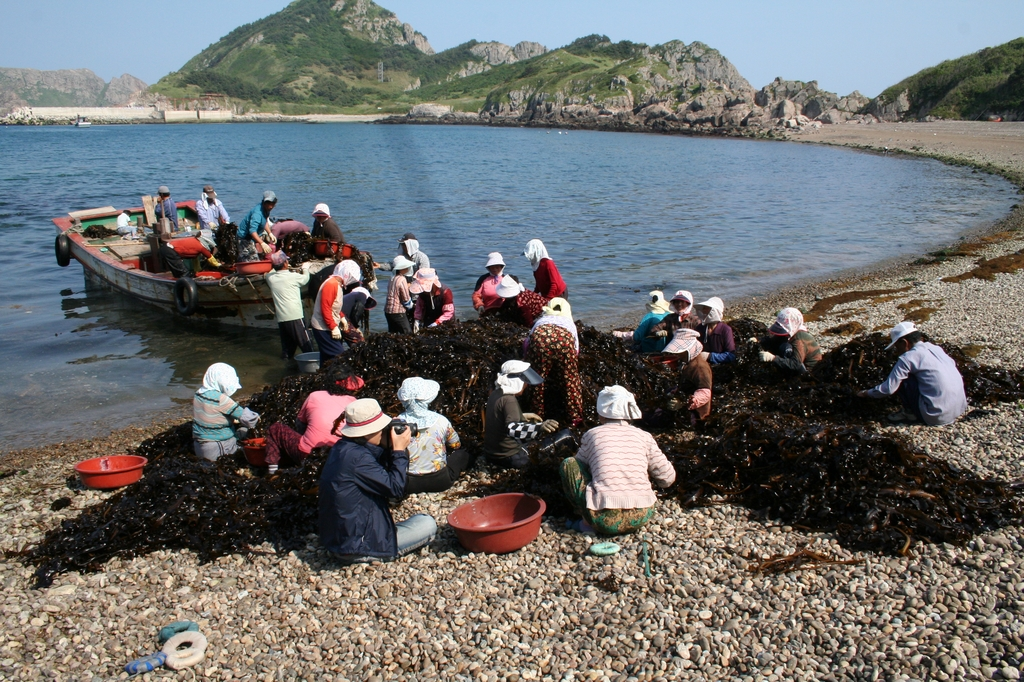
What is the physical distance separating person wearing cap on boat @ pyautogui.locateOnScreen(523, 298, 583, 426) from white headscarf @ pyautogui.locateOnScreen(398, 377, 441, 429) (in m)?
1.31

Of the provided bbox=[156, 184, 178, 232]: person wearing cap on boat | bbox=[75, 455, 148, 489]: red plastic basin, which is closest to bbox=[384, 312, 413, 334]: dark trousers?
bbox=[75, 455, 148, 489]: red plastic basin

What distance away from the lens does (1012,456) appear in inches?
265

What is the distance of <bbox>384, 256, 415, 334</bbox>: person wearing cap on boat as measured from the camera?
35.0ft

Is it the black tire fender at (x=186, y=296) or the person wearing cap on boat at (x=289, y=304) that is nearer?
the person wearing cap on boat at (x=289, y=304)

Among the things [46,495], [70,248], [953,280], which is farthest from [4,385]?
[953,280]

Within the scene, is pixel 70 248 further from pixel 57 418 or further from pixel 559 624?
pixel 559 624

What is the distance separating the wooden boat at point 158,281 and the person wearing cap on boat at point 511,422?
7.90 meters

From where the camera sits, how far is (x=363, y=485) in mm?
5430

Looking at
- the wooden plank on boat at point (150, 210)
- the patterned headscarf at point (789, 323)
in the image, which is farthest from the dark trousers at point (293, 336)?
the wooden plank on boat at point (150, 210)

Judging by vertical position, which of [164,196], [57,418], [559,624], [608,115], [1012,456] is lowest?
[57,418]

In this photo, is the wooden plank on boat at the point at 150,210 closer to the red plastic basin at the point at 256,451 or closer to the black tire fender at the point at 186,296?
the black tire fender at the point at 186,296

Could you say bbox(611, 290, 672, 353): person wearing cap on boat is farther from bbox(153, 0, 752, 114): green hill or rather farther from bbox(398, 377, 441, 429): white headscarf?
bbox(153, 0, 752, 114): green hill

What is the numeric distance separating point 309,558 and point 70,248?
16684 mm

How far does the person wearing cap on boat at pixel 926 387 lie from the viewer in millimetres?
7398
